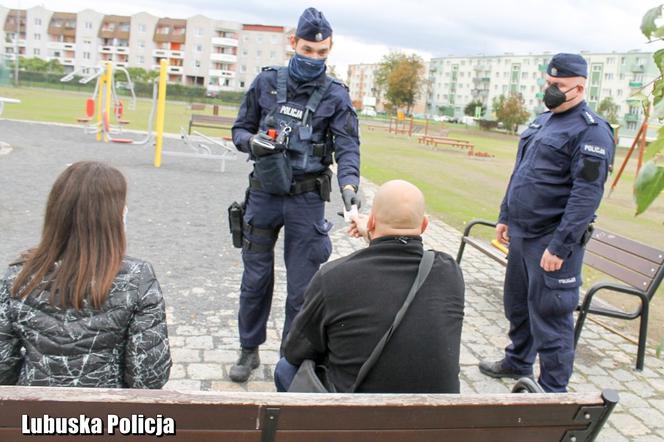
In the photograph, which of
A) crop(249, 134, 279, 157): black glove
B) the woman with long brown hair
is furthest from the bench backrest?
the woman with long brown hair

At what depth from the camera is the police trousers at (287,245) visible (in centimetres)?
423

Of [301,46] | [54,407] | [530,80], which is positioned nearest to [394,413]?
[54,407]

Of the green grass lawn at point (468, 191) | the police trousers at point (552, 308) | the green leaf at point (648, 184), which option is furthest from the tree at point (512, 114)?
the green leaf at point (648, 184)

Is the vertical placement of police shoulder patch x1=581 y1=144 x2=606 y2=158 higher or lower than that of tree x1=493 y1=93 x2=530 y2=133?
lower

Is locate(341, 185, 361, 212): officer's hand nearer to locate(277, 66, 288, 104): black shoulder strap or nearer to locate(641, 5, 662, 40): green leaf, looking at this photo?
locate(277, 66, 288, 104): black shoulder strap

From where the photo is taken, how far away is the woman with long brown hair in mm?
2383

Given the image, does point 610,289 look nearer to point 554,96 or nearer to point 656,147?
Answer: point 554,96

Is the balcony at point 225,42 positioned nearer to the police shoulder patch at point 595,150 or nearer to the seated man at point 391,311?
the police shoulder patch at point 595,150

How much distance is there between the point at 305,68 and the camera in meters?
4.11

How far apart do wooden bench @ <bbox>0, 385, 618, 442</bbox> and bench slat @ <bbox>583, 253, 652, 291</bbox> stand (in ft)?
11.5

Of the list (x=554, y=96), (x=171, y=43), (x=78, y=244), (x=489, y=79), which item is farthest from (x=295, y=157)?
(x=489, y=79)

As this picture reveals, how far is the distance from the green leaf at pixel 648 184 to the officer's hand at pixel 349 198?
2.95 metres

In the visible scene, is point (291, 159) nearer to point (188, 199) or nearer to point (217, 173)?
point (188, 199)

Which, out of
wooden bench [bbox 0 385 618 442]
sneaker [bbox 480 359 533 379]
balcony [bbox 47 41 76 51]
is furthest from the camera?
balcony [bbox 47 41 76 51]
